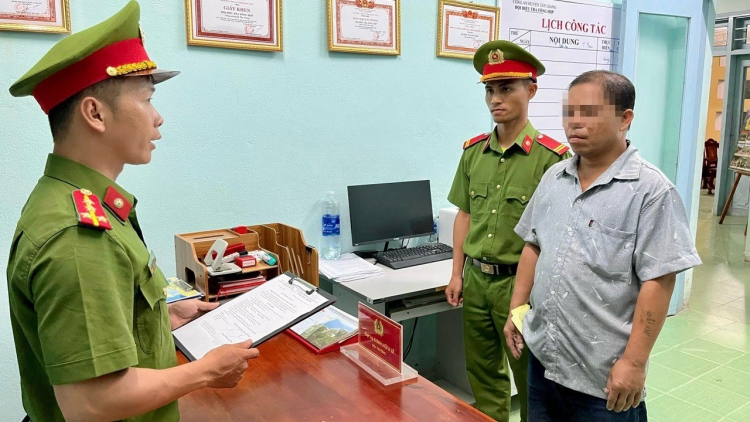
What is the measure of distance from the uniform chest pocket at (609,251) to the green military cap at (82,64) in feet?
3.86

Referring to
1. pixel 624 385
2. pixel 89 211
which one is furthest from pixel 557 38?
pixel 89 211

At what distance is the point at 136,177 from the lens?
2.29m

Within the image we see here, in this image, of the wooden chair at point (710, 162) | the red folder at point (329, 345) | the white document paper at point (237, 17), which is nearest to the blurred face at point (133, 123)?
the red folder at point (329, 345)

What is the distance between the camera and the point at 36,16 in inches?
78.7

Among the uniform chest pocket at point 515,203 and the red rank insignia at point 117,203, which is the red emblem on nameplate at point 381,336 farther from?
the uniform chest pocket at point 515,203

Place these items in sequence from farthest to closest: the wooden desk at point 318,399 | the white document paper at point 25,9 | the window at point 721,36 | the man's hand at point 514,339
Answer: the window at point 721,36 → the white document paper at point 25,9 → the man's hand at point 514,339 → the wooden desk at point 318,399

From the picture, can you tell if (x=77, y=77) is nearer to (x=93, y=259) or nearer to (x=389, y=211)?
(x=93, y=259)

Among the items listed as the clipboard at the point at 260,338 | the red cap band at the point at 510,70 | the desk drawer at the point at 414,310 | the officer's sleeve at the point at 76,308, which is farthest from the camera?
the desk drawer at the point at 414,310

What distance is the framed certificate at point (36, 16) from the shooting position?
1950 millimetres

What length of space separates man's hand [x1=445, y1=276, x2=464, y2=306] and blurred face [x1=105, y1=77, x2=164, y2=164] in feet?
5.28

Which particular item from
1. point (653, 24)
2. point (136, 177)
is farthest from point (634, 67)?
point (136, 177)

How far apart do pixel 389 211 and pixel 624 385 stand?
63.7 inches

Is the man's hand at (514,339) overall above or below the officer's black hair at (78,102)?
below

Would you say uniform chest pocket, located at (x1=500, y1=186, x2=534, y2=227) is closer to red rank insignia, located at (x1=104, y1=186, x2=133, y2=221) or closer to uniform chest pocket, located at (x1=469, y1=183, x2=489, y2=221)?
uniform chest pocket, located at (x1=469, y1=183, x2=489, y2=221)
